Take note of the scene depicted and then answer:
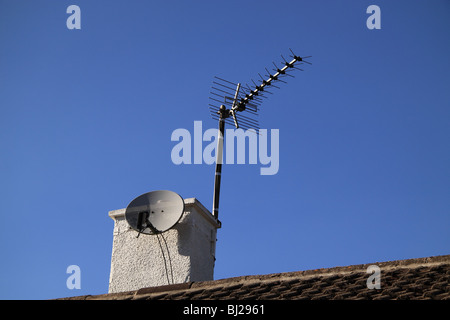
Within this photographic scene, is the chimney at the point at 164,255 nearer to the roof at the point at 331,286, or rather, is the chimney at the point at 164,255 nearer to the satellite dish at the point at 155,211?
the satellite dish at the point at 155,211

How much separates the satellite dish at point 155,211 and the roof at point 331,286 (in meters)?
1.55

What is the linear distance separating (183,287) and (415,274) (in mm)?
2544

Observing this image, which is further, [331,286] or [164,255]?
[164,255]

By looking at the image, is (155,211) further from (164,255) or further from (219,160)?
(219,160)

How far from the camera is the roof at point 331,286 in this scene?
6961 millimetres

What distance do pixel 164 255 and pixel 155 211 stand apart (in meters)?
0.62

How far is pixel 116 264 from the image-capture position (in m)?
9.58

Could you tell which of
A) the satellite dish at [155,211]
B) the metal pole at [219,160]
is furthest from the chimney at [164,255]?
the metal pole at [219,160]

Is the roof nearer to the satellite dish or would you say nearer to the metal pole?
the satellite dish

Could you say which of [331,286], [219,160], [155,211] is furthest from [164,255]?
[219,160]

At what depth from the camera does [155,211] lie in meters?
9.56

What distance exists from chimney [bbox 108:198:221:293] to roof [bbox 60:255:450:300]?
1.29 metres
